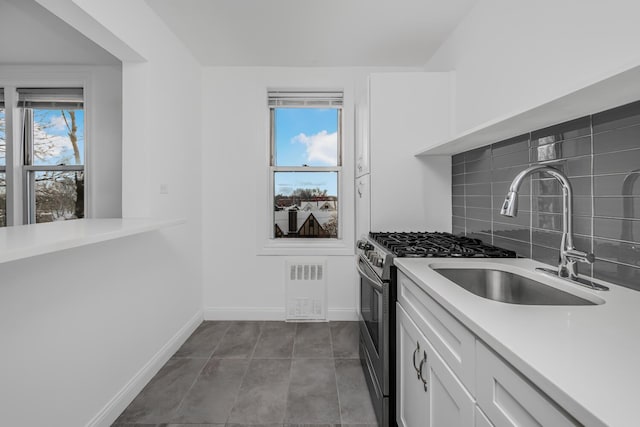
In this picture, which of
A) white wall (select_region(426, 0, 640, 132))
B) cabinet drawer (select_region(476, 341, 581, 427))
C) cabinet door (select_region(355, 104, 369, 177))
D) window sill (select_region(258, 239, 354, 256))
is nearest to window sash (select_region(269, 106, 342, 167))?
cabinet door (select_region(355, 104, 369, 177))

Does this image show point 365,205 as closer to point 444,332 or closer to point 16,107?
point 444,332

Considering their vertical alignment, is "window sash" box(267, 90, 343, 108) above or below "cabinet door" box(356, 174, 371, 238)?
above

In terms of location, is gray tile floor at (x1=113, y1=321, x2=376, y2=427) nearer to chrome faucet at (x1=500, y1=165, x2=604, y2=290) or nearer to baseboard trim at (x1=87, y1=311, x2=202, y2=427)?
baseboard trim at (x1=87, y1=311, x2=202, y2=427)

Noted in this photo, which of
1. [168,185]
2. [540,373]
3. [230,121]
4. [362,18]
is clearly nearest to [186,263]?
[168,185]

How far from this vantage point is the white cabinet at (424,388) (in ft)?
3.09

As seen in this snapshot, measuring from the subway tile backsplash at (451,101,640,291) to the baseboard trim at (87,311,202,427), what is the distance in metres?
2.41

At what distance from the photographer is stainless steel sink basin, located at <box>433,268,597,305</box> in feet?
3.95

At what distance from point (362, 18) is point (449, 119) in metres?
0.99

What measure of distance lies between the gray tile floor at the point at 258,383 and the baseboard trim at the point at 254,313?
24 centimetres

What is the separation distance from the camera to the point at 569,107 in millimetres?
1095

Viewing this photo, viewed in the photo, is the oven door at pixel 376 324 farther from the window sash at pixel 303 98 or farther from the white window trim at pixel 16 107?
the white window trim at pixel 16 107

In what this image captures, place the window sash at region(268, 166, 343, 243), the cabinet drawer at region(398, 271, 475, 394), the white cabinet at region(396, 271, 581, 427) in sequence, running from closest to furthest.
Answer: the white cabinet at region(396, 271, 581, 427), the cabinet drawer at region(398, 271, 475, 394), the window sash at region(268, 166, 343, 243)

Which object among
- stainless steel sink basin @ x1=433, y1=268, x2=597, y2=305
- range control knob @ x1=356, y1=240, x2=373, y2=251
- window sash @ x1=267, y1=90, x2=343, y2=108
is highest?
window sash @ x1=267, y1=90, x2=343, y2=108

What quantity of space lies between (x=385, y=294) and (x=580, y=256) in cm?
81
